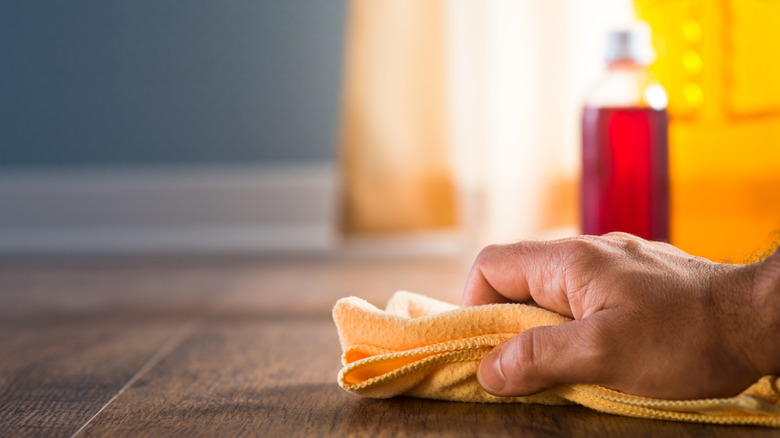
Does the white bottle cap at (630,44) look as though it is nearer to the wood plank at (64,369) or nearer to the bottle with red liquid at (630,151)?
the bottle with red liquid at (630,151)

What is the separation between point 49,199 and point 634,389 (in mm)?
1749

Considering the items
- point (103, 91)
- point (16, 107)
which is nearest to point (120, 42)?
point (103, 91)

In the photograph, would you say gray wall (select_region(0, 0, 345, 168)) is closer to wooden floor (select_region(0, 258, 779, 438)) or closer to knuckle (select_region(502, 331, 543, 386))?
wooden floor (select_region(0, 258, 779, 438))

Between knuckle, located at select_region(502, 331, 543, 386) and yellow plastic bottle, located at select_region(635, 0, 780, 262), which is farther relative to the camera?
yellow plastic bottle, located at select_region(635, 0, 780, 262)

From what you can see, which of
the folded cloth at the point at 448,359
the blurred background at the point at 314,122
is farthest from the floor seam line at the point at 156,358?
the blurred background at the point at 314,122

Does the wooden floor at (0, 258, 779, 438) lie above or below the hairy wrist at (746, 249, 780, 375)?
below

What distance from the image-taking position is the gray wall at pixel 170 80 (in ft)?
6.15

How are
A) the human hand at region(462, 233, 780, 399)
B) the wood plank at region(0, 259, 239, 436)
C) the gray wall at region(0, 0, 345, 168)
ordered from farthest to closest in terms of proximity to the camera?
1. the gray wall at region(0, 0, 345, 168)
2. the wood plank at region(0, 259, 239, 436)
3. the human hand at region(462, 233, 780, 399)

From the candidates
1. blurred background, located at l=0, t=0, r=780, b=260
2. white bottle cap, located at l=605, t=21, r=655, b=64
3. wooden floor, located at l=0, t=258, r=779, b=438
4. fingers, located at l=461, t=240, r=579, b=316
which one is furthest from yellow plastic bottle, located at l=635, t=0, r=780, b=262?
fingers, located at l=461, t=240, r=579, b=316

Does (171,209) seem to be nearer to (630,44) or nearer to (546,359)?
(630,44)

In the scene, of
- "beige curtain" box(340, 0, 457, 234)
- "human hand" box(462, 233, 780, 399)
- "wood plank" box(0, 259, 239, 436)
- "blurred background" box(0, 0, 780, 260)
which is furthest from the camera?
"beige curtain" box(340, 0, 457, 234)

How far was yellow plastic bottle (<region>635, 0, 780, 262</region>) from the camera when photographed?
104 cm

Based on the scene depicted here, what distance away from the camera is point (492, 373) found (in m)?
0.48

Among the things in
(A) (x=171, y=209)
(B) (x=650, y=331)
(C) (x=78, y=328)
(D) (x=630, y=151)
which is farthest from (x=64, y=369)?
(A) (x=171, y=209)
